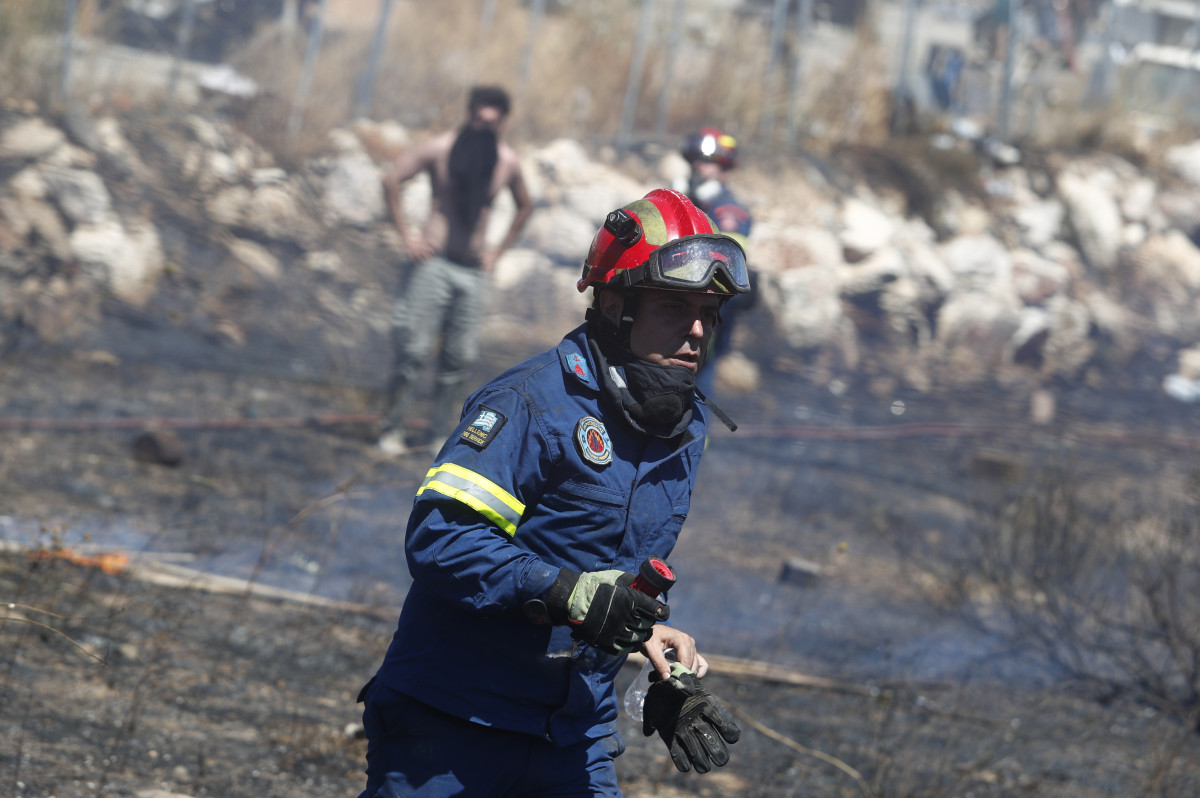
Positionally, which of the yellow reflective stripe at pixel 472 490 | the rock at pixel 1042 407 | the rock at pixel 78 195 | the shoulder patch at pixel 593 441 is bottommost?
the rock at pixel 1042 407

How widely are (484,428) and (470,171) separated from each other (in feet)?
18.7

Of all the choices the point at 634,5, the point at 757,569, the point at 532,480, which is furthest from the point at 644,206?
the point at 634,5

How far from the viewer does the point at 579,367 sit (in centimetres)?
217

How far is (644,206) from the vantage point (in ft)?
7.65

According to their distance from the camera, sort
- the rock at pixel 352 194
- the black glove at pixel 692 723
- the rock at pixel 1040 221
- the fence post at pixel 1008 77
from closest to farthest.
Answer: the black glove at pixel 692 723 < the rock at pixel 352 194 < the fence post at pixel 1008 77 < the rock at pixel 1040 221

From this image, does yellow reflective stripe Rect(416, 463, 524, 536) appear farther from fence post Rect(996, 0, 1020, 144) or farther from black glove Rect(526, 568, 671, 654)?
fence post Rect(996, 0, 1020, 144)

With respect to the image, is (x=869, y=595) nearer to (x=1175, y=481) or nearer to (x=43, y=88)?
(x=1175, y=481)

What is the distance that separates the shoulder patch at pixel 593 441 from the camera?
2.09 metres

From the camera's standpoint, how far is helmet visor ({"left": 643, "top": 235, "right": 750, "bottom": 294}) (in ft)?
7.09

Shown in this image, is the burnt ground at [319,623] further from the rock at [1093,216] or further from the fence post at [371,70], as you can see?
the rock at [1093,216]

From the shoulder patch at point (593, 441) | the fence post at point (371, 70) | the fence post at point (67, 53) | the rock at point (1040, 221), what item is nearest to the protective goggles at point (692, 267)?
the shoulder patch at point (593, 441)

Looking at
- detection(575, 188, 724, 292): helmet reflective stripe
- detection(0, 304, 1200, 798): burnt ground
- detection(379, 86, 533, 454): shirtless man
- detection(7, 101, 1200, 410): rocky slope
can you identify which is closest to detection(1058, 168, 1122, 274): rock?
detection(7, 101, 1200, 410): rocky slope

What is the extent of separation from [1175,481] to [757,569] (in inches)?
255

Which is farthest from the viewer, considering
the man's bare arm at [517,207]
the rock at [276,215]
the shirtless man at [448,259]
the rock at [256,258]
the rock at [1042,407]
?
the rock at [1042,407]
